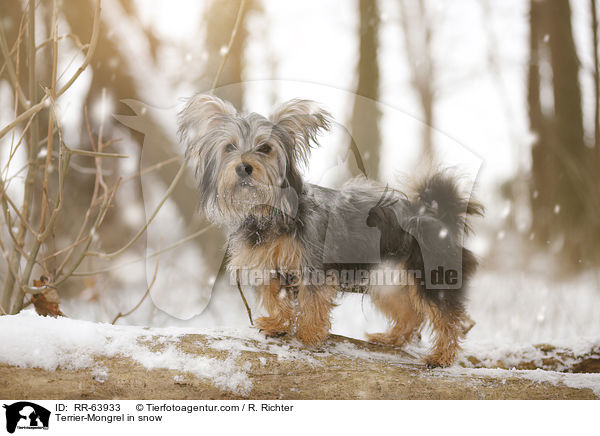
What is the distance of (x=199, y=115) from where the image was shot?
9.82 feet

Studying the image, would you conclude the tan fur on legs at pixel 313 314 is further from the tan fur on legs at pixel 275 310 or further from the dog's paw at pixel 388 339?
the dog's paw at pixel 388 339

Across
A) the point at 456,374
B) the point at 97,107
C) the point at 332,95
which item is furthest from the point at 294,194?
the point at 97,107

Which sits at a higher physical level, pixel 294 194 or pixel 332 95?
pixel 332 95

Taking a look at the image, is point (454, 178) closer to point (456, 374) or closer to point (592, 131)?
point (456, 374)

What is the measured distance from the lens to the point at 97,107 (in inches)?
161

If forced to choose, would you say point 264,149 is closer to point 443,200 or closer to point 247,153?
point 247,153

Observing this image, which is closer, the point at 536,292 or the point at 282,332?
the point at 282,332

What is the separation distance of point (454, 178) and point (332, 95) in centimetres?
106

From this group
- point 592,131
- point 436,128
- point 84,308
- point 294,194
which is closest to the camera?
point 294,194

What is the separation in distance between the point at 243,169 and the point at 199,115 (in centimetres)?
54

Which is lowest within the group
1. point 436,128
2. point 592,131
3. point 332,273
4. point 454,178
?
point 332,273

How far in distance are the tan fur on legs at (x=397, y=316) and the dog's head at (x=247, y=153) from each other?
1.18 meters
